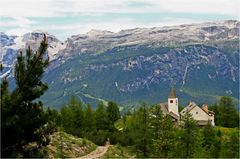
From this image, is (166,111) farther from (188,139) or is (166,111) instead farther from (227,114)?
(188,139)

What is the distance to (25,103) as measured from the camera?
3178cm

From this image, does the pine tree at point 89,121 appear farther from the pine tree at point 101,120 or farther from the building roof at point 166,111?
the building roof at point 166,111

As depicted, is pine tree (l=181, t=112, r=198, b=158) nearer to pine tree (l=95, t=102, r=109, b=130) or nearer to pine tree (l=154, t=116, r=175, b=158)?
pine tree (l=154, t=116, r=175, b=158)

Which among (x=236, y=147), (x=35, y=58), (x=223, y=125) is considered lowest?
(x=223, y=125)

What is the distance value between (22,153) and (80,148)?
1571 inches

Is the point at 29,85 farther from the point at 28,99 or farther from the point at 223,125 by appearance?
the point at 223,125

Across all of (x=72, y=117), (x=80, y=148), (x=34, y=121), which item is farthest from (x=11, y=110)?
(x=72, y=117)

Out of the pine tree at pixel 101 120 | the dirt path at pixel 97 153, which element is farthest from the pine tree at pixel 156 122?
the pine tree at pixel 101 120

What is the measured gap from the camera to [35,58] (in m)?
31.7

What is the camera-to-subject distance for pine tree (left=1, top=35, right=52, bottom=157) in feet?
99.1

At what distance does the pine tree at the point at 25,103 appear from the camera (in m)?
30.2

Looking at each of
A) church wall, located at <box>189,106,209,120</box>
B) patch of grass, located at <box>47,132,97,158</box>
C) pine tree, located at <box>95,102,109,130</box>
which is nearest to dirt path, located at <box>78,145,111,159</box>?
patch of grass, located at <box>47,132,97,158</box>

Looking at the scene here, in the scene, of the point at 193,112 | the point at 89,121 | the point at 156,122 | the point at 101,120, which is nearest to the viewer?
the point at 156,122

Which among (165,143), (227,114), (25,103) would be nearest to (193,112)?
(227,114)
